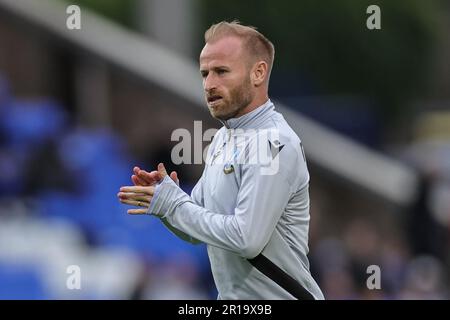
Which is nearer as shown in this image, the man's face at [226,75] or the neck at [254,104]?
the man's face at [226,75]

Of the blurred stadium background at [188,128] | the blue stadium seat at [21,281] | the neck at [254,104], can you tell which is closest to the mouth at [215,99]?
the neck at [254,104]

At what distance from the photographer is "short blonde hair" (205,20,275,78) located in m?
5.53

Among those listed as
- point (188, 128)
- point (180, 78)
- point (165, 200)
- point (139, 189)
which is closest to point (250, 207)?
point (165, 200)

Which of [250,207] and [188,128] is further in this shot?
[188,128]

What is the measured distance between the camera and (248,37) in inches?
218

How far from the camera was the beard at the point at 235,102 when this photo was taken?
5523 mm

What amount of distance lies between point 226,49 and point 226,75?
0.38ft

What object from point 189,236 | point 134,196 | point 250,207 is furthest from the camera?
point 189,236

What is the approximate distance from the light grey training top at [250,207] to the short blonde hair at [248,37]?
0.23m

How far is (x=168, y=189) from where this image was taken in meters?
5.47

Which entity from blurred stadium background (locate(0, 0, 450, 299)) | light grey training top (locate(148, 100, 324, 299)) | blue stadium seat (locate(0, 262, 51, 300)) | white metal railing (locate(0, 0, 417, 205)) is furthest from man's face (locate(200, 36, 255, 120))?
white metal railing (locate(0, 0, 417, 205))

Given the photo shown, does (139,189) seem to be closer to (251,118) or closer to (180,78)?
(251,118)

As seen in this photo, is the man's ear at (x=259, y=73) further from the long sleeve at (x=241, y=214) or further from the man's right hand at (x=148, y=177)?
the man's right hand at (x=148, y=177)

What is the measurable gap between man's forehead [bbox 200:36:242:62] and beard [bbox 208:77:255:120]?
125 millimetres
